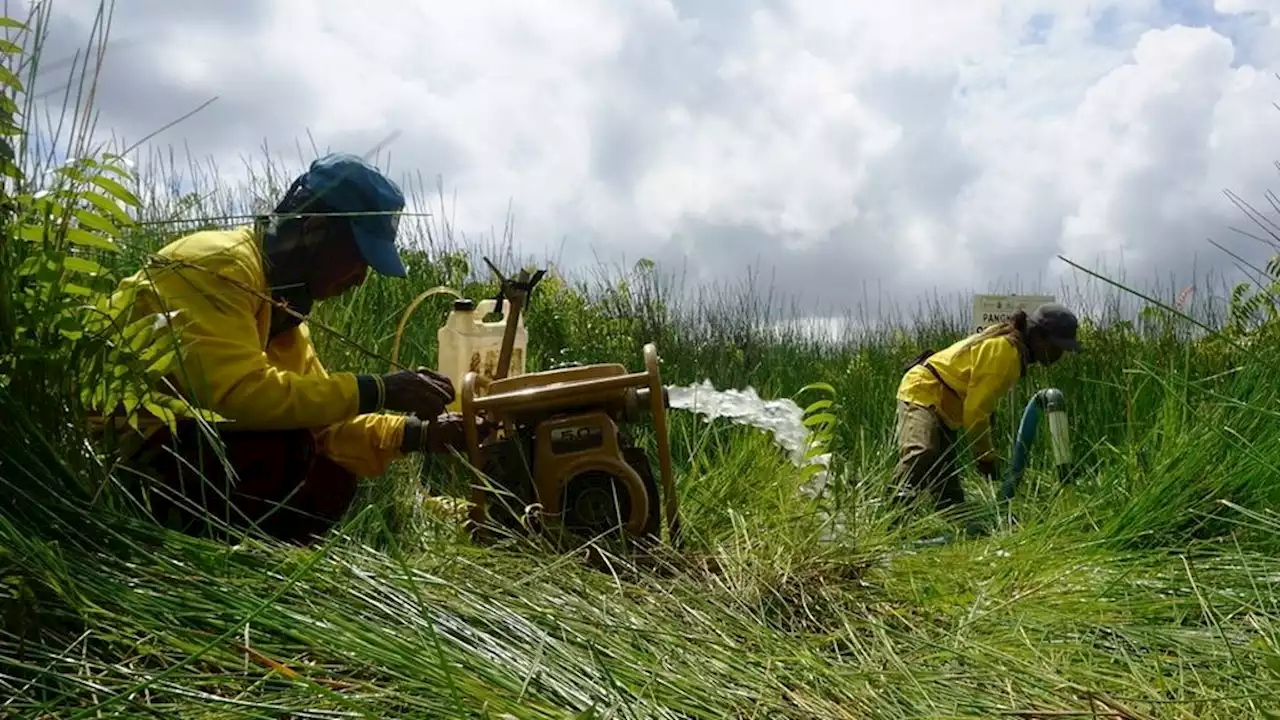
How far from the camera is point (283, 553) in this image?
1.49 metres

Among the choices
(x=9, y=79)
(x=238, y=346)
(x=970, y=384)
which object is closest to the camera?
(x=9, y=79)

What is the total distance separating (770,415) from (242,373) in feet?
5.18

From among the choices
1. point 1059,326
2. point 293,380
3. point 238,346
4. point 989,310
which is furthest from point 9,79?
point 989,310

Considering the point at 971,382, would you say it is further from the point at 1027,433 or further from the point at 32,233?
the point at 32,233

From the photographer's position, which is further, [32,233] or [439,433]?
[439,433]

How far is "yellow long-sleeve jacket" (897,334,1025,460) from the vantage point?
181 inches

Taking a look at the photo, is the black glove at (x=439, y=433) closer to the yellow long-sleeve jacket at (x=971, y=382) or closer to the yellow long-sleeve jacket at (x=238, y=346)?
the yellow long-sleeve jacket at (x=238, y=346)

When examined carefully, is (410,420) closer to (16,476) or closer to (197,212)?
(16,476)

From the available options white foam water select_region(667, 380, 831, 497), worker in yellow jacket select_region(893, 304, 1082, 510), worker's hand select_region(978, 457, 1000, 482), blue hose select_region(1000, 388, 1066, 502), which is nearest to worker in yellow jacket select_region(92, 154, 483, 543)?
white foam water select_region(667, 380, 831, 497)

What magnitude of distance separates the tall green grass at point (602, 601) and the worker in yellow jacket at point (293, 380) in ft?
0.63

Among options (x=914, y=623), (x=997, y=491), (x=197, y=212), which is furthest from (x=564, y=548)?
(x=197, y=212)

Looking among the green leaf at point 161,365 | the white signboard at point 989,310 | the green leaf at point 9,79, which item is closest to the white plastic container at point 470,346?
the green leaf at point 161,365

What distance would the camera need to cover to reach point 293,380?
236 centimetres

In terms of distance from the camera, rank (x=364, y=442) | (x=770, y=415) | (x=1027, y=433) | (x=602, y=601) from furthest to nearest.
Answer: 1. (x=1027, y=433)
2. (x=770, y=415)
3. (x=364, y=442)
4. (x=602, y=601)
